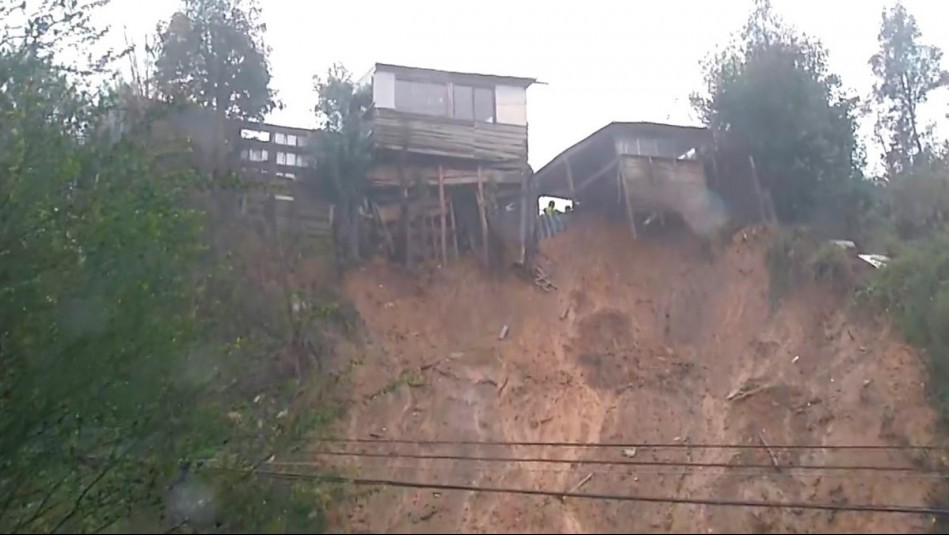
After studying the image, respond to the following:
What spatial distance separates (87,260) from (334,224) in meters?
11.0

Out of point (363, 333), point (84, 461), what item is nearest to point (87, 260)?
point (84, 461)

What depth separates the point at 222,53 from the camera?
16766 mm

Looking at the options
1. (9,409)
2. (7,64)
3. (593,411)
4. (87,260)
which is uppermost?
(7,64)

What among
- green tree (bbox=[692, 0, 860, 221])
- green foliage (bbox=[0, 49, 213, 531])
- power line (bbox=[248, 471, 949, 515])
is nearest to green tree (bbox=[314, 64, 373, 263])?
green tree (bbox=[692, 0, 860, 221])

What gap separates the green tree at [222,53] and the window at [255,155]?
782mm

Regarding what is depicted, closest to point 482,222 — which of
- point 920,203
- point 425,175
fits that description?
point 425,175

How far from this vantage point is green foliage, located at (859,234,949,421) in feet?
36.0

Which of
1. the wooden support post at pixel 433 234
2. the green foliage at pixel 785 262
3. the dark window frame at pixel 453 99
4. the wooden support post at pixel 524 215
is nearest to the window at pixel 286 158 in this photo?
the dark window frame at pixel 453 99

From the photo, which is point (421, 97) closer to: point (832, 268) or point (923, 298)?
point (832, 268)

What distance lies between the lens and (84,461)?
5.40m

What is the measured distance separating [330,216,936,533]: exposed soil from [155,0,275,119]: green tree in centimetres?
362

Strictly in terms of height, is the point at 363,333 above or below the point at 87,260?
below

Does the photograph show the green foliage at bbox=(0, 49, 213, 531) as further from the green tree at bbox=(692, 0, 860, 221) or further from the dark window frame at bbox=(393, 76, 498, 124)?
the green tree at bbox=(692, 0, 860, 221)

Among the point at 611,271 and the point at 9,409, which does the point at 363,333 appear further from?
the point at 9,409
